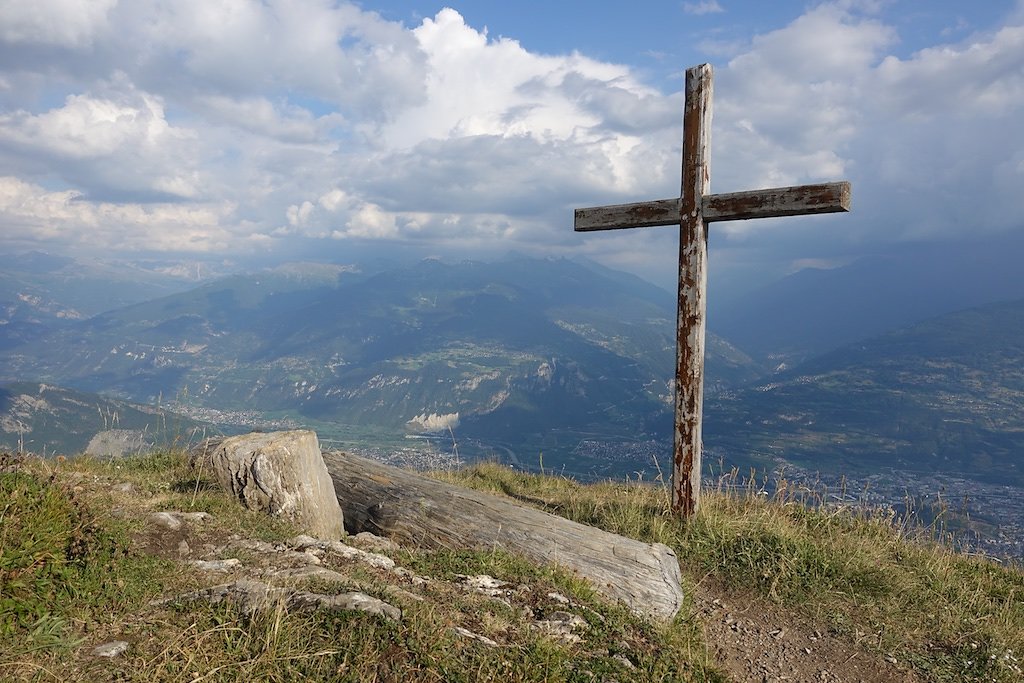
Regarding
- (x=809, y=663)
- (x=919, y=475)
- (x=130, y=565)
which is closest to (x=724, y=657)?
(x=809, y=663)

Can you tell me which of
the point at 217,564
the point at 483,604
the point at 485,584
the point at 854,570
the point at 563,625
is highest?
the point at 217,564

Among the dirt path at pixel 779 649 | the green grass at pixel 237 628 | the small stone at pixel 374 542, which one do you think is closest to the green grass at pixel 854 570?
the dirt path at pixel 779 649

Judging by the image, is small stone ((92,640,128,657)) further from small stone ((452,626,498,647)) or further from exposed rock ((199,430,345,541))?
exposed rock ((199,430,345,541))

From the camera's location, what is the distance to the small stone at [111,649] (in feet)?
11.5

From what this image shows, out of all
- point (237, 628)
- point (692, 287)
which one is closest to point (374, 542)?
point (237, 628)

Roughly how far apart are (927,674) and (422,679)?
531cm

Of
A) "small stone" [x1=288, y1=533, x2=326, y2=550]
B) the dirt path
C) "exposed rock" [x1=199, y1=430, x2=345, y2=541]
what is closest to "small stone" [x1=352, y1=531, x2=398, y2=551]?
"exposed rock" [x1=199, y1=430, x2=345, y2=541]

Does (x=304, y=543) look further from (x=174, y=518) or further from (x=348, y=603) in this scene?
(x=348, y=603)

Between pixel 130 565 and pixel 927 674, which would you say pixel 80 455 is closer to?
pixel 130 565

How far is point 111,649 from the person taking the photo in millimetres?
3545

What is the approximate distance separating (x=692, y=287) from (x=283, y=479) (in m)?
6.59

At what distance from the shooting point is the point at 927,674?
5672 mm

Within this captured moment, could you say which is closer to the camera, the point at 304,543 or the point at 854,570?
the point at 304,543

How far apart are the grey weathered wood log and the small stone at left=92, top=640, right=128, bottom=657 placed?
4077mm
